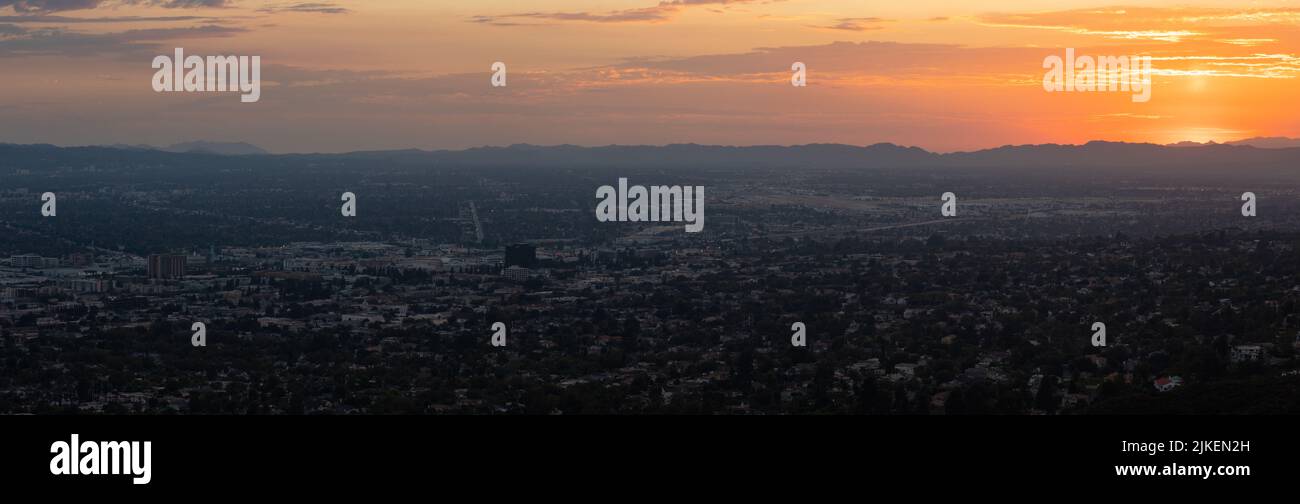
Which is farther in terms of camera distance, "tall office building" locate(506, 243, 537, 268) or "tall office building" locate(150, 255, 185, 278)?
"tall office building" locate(506, 243, 537, 268)

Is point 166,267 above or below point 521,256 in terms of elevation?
below

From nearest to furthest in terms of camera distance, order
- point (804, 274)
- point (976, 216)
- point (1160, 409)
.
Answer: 1. point (1160, 409)
2. point (804, 274)
3. point (976, 216)

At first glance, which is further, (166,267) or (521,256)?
(521,256)

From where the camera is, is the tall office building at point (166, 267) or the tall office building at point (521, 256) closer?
the tall office building at point (166, 267)

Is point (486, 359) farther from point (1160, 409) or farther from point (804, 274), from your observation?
point (804, 274)
